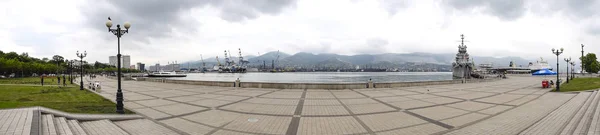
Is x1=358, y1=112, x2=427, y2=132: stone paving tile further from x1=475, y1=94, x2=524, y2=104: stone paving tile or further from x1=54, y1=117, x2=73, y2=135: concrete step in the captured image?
x1=54, y1=117, x2=73, y2=135: concrete step

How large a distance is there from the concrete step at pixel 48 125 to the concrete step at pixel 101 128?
77 cm

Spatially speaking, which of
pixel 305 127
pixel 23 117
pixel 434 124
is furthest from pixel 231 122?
pixel 434 124

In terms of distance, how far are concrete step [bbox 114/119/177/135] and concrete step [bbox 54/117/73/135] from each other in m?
1.42

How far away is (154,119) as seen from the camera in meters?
9.83

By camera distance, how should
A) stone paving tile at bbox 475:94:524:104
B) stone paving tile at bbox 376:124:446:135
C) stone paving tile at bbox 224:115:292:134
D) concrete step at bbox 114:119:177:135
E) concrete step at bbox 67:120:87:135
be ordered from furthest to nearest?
stone paving tile at bbox 475:94:524:104, stone paving tile at bbox 224:115:292:134, concrete step at bbox 114:119:177:135, stone paving tile at bbox 376:124:446:135, concrete step at bbox 67:120:87:135

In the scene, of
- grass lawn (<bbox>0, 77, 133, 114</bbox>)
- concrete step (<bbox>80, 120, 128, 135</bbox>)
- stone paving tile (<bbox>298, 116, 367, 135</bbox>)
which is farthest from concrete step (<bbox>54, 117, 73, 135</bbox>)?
stone paving tile (<bbox>298, 116, 367, 135</bbox>)

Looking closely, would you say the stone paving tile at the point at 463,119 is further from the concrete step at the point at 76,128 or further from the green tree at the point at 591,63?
the green tree at the point at 591,63

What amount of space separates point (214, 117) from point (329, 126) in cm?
466

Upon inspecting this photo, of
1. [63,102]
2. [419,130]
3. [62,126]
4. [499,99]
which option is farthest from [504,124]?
[63,102]

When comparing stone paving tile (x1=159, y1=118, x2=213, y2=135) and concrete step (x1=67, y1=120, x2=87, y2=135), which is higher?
concrete step (x1=67, y1=120, x2=87, y2=135)

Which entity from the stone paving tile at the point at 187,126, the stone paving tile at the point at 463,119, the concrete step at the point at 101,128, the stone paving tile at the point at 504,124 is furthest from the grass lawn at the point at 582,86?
the concrete step at the point at 101,128

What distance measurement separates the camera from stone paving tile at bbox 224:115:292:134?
8234 mm

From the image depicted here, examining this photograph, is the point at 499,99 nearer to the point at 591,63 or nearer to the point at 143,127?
the point at 143,127

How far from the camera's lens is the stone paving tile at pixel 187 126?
8070 mm
